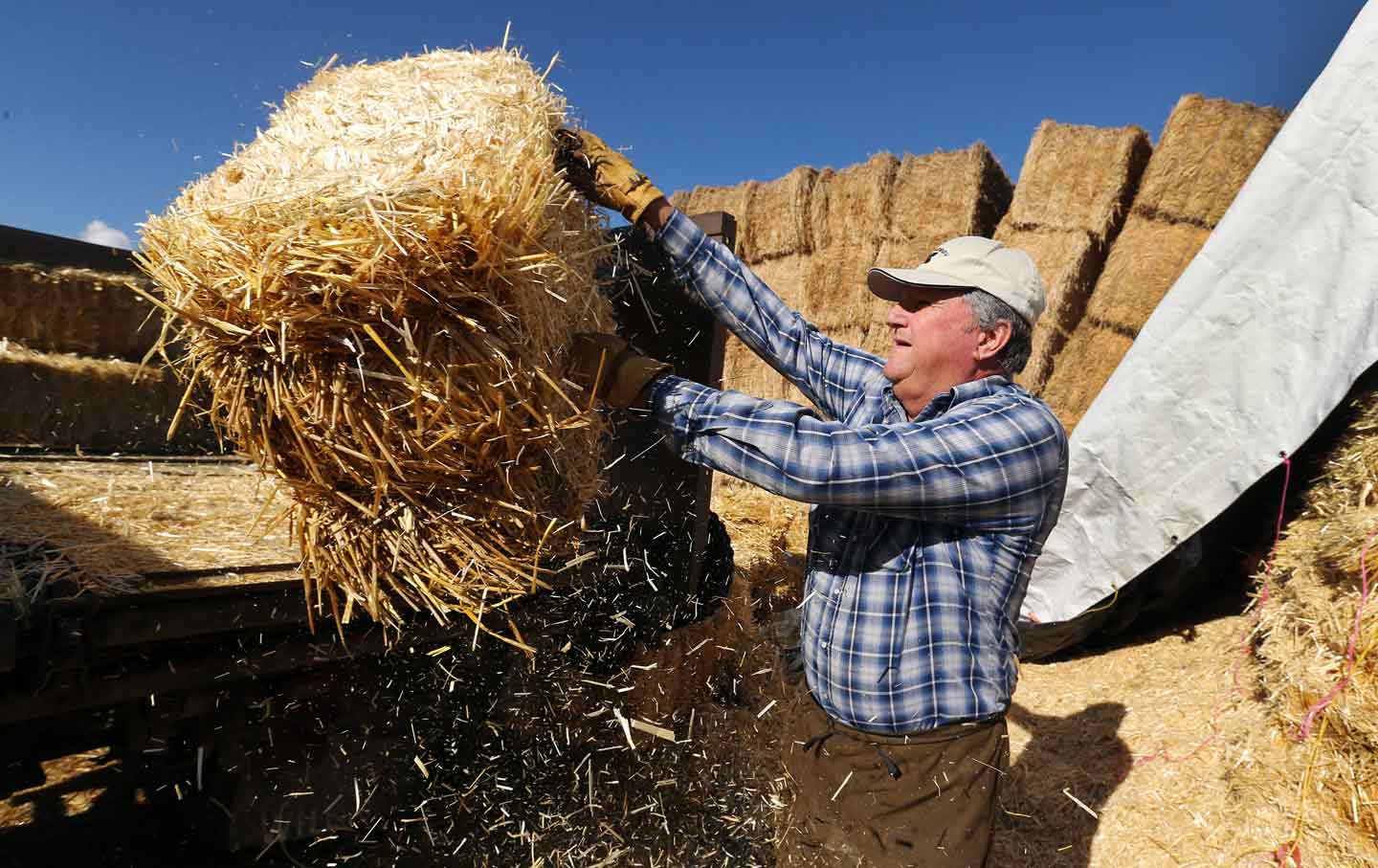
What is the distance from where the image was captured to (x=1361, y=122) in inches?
149

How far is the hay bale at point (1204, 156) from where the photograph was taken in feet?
21.6

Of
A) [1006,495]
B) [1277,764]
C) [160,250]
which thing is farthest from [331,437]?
[1277,764]

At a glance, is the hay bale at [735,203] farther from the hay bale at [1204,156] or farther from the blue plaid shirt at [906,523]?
the blue plaid shirt at [906,523]

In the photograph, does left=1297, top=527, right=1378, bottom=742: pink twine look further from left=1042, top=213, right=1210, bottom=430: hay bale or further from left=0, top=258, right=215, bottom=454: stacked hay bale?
left=0, top=258, right=215, bottom=454: stacked hay bale

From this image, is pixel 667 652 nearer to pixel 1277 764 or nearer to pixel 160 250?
pixel 160 250

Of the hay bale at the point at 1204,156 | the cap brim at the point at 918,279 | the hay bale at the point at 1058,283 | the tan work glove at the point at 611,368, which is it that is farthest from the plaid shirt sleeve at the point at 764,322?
the hay bale at the point at 1204,156

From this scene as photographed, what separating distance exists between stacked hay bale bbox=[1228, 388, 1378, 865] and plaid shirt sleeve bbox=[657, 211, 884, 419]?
279 cm

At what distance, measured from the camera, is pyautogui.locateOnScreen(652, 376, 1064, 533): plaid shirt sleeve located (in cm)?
196

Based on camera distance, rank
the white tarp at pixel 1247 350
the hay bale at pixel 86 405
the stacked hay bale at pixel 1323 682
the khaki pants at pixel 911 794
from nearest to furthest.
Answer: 1. the khaki pants at pixel 911 794
2. the stacked hay bale at pixel 1323 682
3. the white tarp at pixel 1247 350
4. the hay bale at pixel 86 405

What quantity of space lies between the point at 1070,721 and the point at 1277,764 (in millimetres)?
1162

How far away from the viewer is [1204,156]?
6863 millimetres

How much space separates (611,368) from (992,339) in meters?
1.20

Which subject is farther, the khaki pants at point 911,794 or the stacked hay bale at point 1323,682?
the stacked hay bale at point 1323,682

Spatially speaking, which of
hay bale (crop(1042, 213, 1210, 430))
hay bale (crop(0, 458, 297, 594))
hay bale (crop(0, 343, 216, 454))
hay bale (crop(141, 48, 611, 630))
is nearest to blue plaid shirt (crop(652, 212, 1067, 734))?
hay bale (crop(141, 48, 611, 630))
